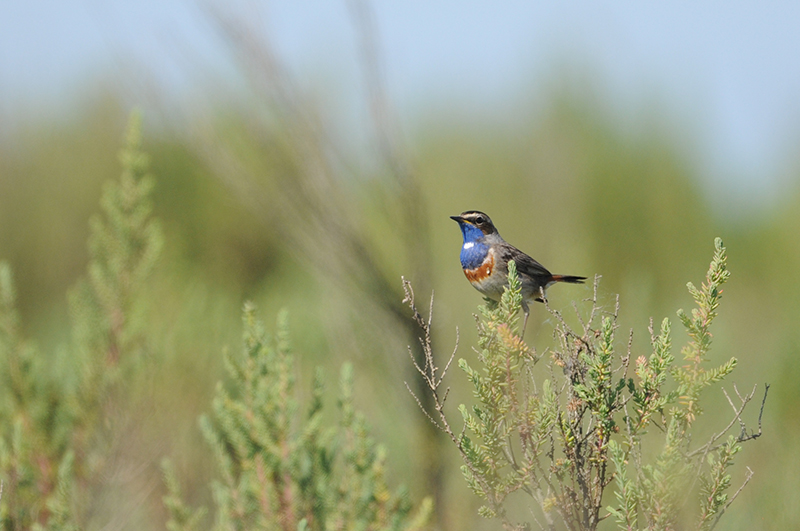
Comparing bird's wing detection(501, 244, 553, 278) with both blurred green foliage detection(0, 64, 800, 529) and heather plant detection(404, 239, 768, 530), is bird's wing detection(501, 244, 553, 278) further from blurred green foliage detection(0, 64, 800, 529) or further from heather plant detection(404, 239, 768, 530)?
blurred green foliage detection(0, 64, 800, 529)

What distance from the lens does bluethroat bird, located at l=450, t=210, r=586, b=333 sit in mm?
3527

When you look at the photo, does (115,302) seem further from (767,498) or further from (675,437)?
(767,498)

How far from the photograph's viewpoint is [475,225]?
12.1 feet

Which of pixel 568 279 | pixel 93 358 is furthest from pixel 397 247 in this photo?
pixel 568 279

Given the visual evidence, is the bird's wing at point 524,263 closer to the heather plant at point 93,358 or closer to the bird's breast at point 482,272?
the bird's breast at point 482,272

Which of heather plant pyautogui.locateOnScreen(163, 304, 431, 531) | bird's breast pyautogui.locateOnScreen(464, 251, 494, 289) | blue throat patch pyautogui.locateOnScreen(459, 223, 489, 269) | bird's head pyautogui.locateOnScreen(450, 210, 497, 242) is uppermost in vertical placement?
bird's head pyautogui.locateOnScreen(450, 210, 497, 242)

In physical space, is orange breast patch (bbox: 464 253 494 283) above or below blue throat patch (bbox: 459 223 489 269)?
below

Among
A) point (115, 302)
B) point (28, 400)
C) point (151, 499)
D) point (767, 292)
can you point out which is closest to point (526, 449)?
point (115, 302)

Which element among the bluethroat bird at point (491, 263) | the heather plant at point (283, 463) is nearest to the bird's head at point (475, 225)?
the bluethroat bird at point (491, 263)

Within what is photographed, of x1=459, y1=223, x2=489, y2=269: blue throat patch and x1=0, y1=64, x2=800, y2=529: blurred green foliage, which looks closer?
x1=459, y1=223, x2=489, y2=269: blue throat patch

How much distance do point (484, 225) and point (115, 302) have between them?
2638 mm

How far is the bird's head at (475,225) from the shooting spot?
142 inches

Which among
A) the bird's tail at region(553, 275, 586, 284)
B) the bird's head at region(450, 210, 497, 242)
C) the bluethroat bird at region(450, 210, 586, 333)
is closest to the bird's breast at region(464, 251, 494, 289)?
the bluethroat bird at region(450, 210, 586, 333)

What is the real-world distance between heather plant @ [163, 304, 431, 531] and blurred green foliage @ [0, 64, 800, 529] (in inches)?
60.4
